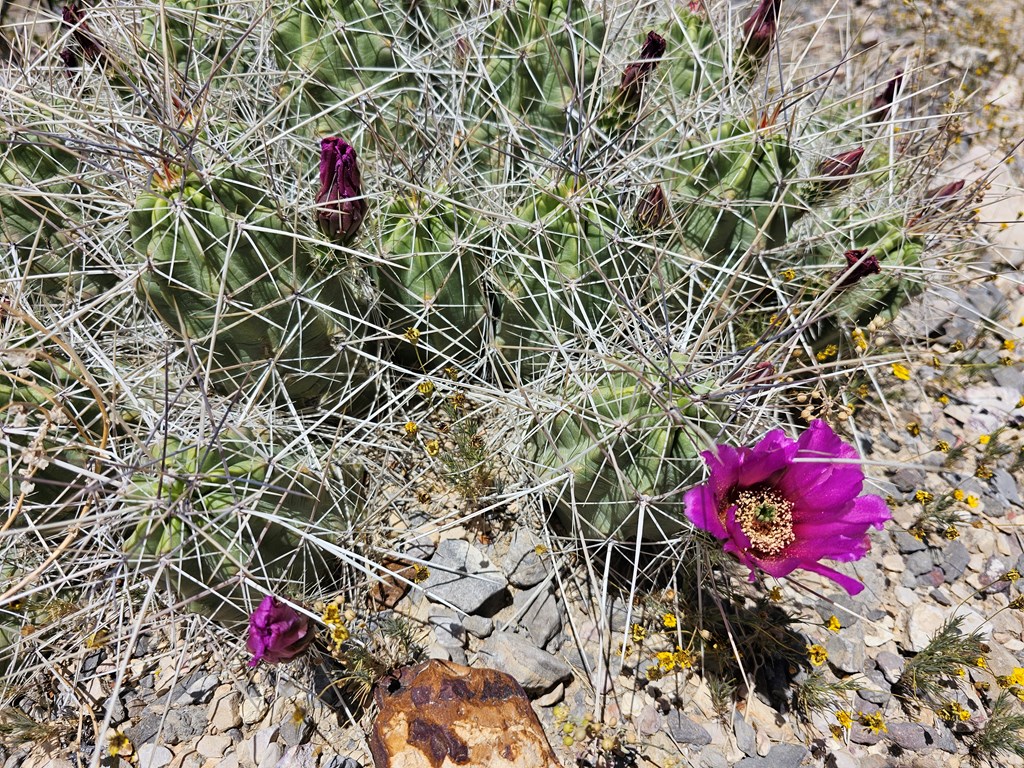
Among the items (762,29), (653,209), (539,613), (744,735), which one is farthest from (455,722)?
(762,29)

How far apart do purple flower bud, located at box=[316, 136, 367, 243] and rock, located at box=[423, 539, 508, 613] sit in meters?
0.92

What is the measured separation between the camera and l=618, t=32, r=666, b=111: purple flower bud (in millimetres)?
1981

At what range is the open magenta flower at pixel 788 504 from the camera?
4.70ft

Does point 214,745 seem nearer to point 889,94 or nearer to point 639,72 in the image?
point 639,72

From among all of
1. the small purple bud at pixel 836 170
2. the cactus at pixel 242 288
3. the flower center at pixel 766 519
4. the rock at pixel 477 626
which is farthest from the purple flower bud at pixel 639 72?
the rock at pixel 477 626

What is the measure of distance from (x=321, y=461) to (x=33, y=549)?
0.81 metres

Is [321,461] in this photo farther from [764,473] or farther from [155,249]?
[764,473]

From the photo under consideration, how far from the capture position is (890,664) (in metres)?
1.92

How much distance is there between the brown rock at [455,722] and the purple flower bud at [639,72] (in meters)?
1.67

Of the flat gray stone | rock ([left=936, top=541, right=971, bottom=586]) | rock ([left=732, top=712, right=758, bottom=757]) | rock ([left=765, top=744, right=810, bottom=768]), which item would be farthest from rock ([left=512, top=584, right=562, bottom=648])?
rock ([left=936, top=541, right=971, bottom=586])

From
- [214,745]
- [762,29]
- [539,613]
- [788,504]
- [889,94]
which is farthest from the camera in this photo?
[889,94]

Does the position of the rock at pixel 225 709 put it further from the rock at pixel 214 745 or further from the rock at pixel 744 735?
the rock at pixel 744 735

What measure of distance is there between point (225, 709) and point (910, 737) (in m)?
1.79

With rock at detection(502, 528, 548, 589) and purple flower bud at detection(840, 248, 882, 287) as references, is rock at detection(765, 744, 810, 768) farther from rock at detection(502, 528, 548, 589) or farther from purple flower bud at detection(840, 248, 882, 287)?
purple flower bud at detection(840, 248, 882, 287)
